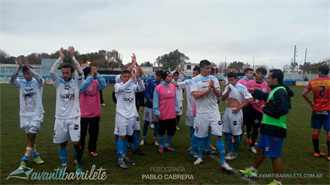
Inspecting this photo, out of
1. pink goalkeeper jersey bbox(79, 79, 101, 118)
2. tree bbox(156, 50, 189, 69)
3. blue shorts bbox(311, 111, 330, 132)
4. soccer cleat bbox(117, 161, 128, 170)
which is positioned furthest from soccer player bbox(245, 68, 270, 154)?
tree bbox(156, 50, 189, 69)

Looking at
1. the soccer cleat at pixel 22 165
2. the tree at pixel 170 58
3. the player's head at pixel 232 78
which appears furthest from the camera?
the tree at pixel 170 58

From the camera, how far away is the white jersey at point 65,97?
4402 mm

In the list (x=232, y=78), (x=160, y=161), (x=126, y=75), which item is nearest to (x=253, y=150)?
(x=232, y=78)

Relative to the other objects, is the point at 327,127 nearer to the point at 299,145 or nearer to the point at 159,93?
the point at 299,145

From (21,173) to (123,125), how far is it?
2233mm

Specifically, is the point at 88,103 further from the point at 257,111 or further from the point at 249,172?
the point at 257,111

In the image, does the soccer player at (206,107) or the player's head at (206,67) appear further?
the player's head at (206,67)

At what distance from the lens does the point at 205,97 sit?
16.1 ft

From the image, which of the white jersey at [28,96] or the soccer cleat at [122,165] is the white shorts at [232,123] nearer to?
the soccer cleat at [122,165]

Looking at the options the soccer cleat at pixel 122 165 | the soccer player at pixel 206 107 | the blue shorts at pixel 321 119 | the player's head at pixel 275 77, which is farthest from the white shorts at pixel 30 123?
the blue shorts at pixel 321 119

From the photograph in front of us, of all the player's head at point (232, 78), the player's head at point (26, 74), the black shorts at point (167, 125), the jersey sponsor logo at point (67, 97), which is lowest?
Result: the black shorts at point (167, 125)

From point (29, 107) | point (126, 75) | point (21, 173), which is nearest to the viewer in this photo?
point (21, 173)

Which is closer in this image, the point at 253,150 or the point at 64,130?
the point at 64,130

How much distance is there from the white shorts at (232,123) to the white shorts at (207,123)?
1.96 ft
